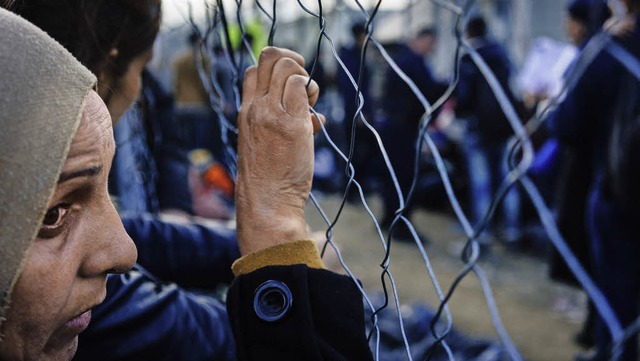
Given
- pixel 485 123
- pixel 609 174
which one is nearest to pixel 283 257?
pixel 609 174

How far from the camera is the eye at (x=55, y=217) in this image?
726 millimetres

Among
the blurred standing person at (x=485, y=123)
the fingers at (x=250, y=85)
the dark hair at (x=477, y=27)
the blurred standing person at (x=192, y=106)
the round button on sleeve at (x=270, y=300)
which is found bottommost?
the blurred standing person at (x=192, y=106)

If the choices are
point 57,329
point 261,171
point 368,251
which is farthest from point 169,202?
point 368,251

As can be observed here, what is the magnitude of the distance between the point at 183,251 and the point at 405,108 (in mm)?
4337

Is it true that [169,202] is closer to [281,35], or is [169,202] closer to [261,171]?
[261,171]

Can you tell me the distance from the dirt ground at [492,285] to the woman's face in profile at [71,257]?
3.12 metres

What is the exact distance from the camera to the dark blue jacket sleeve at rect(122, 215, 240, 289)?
166cm

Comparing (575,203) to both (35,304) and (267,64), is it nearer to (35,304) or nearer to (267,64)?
(267,64)

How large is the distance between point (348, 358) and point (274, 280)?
0.58 feet

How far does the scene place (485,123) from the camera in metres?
5.28

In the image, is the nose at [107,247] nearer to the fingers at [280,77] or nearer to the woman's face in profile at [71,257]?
the woman's face in profile at [71,257]

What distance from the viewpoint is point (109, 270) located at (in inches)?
31.9

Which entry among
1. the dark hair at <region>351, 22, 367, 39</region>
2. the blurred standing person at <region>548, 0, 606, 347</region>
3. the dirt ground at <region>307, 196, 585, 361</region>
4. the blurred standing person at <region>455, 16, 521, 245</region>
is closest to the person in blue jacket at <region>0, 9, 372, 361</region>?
the blurred standing person at <region>548, 0, 606, 347</region>

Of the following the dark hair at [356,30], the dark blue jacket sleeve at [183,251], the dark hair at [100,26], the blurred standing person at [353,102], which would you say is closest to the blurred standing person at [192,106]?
the blurred standing person at [353,102]
